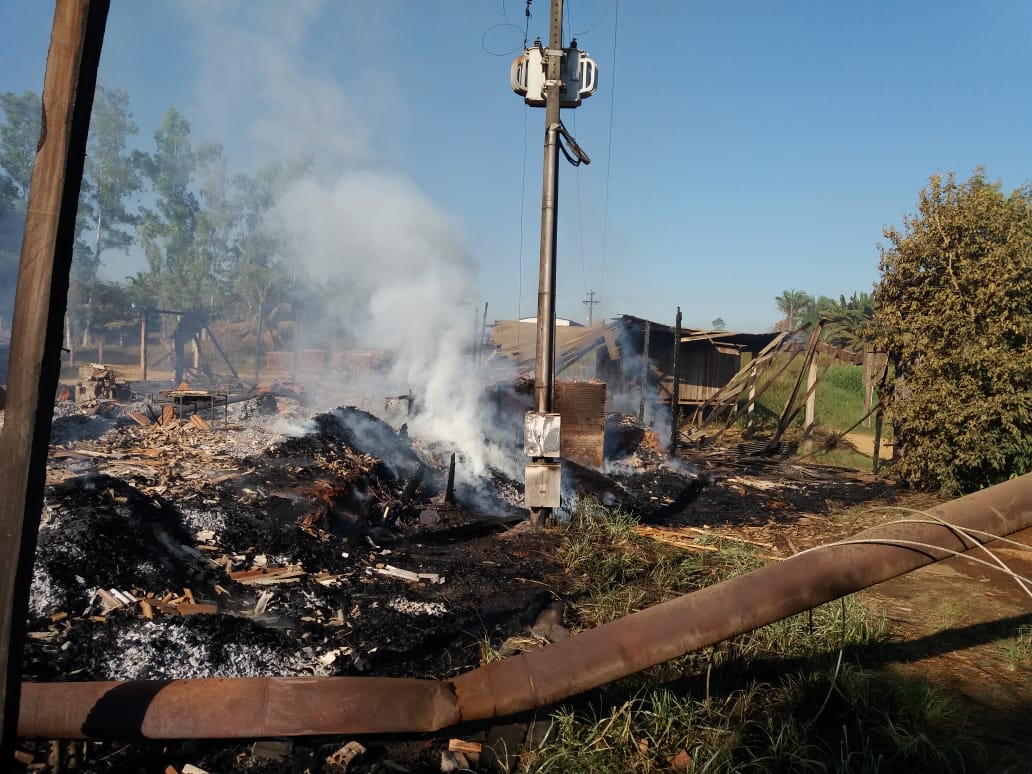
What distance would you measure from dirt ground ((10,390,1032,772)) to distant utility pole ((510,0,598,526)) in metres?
0.80

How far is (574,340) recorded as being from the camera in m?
20.1

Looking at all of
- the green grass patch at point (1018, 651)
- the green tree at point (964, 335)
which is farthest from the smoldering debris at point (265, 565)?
the green tree at point (964, 335)

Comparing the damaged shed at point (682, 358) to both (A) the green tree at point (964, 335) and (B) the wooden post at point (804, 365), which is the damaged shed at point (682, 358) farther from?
(A) the green tree at point (964, 335)

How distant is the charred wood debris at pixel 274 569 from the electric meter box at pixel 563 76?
19.5ft

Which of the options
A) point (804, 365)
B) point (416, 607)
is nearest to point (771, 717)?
point (416, 607)

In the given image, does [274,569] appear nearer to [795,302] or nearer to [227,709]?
[227,709]

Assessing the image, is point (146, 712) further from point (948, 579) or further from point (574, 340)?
point (574, 340)

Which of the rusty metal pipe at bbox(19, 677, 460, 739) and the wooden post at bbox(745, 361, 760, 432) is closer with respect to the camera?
the rusty metal pipe at bbox(19, 677, 460, 739)

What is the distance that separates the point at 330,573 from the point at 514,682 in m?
3.69

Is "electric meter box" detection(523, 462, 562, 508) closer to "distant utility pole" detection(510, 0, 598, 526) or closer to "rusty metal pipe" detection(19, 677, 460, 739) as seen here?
"distant utility pole" detection(510, 0, 598, 526)

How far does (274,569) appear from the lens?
6.41m

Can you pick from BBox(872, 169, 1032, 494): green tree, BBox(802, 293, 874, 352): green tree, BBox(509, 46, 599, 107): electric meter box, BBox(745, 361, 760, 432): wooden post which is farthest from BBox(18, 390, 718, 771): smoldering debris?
BBox(802, 293, 874, 352): green tree

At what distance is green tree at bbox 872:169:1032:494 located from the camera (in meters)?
9.57

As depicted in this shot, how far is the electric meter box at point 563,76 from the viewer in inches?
342
